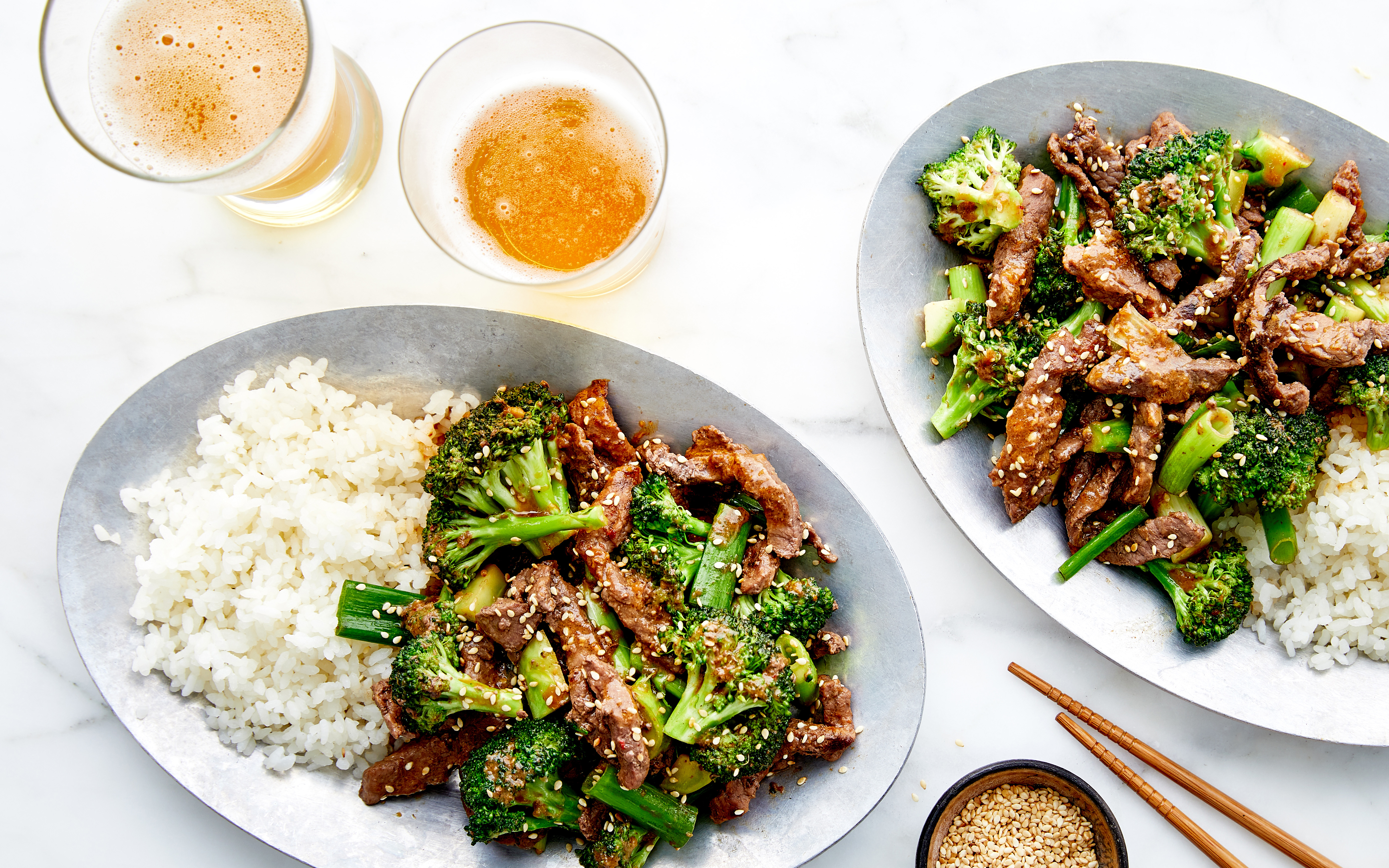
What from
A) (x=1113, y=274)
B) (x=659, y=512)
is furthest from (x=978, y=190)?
(x=659, y=512)

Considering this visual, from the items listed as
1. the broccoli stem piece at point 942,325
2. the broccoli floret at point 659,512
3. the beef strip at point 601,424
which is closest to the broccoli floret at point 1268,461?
the broccoli stem piece at point 942,325

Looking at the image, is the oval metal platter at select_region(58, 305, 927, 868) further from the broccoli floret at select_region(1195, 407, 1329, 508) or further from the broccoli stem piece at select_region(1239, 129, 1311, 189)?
the broccoli stem piece at select_region(1239, 129, 1311, 189)

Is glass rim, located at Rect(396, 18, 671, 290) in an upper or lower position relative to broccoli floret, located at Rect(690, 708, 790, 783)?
upper

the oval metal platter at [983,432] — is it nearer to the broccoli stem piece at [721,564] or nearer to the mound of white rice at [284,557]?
the broccoli stem piece at [721,564]

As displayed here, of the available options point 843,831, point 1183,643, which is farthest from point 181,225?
point 1183,643

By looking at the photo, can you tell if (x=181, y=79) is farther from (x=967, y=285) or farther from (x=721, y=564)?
(x=967, y=285)

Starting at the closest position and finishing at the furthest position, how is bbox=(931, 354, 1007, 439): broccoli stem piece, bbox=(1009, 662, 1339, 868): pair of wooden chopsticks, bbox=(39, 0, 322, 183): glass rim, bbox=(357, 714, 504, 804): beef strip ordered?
1. bbox=(39, 0, 322, 183): glass rim
2. bbox=(357, 714, 504, 804): beef strip
3. bbox=(931, 354, 1007, 439): broccoli stem piece
4. bbox=(1009, 662, 1339, 868): pair of wooden chopsticks

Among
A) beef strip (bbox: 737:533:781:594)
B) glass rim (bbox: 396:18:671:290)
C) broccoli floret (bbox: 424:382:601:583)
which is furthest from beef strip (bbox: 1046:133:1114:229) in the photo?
broccoli floret (bbox: 424:382:601:583)
